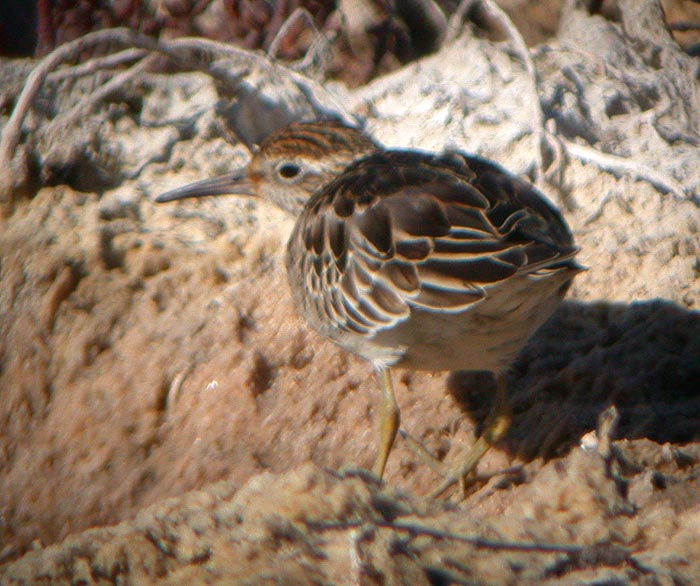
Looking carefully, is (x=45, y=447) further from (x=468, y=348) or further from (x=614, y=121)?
(x=614, y=121)

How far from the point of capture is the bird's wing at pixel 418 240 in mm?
3020

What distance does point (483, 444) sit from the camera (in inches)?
148

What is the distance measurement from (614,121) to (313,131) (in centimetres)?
183

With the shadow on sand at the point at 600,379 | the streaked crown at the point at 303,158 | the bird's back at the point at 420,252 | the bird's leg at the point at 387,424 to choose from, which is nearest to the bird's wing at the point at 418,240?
the bird's back at the point at 420,252

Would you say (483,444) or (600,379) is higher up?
(600,379)

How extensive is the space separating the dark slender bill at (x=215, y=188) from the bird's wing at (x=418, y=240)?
2.78 ft

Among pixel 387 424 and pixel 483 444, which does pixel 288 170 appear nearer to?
pixel 387 424

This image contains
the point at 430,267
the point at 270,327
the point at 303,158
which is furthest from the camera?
the point at 303,158

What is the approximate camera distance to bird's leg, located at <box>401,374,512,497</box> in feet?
12.1

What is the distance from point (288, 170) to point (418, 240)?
1.43 m

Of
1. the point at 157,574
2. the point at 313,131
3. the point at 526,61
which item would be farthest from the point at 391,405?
the point at 526,61

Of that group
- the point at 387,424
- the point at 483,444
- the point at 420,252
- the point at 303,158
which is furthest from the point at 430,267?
the point at 303,158

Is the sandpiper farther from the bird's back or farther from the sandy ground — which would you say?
the sandy ground

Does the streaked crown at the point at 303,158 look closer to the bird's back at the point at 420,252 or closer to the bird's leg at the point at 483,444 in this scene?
the bird's back at the point at 420,252
